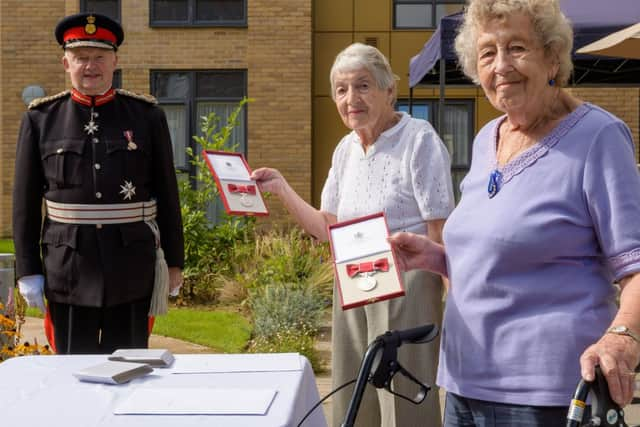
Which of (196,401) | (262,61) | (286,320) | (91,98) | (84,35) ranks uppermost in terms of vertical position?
(262,61)

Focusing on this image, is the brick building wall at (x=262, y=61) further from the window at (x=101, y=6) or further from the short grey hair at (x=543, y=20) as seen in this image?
the short grey hair at (x=543, y=20)

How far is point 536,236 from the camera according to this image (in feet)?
7.20

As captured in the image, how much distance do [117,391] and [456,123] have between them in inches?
545

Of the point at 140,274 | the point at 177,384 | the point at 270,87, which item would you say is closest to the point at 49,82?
the point at 270,87

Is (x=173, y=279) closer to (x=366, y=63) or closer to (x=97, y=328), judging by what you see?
(x=97, y=328)

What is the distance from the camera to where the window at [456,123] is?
51.0ft

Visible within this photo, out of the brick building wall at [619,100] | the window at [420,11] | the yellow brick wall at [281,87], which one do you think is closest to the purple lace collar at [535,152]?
the yellow brick wall at [281,87]

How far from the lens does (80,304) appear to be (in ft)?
13.1

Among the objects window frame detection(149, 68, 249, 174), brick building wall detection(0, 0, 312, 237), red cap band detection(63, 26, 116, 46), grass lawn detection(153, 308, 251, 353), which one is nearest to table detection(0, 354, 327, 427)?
red cap band detection(63, 26, 116, 46)

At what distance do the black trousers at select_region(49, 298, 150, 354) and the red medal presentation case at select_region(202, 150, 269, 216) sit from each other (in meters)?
1.01

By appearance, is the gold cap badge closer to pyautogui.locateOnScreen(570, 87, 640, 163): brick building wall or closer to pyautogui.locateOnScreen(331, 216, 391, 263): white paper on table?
pyautogui.locateOnScreen(331, 216, 391, 263): white paper on table

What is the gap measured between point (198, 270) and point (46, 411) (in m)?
8.17

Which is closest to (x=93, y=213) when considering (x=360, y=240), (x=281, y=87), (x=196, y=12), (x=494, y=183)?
(x=360, y=240)

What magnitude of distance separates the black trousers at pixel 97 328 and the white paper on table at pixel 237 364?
1.39 metres
